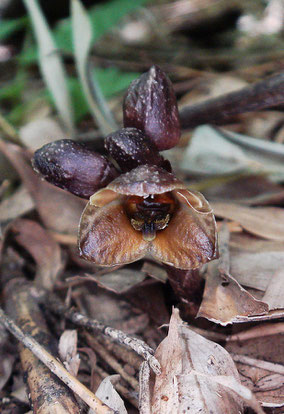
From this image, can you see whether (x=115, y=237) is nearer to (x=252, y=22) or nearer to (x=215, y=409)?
(x=215, y=409)

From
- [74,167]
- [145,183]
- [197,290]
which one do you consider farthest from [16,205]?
[145,183]

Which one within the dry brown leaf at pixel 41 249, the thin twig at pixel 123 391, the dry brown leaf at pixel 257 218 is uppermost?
the dry brown leaf at pixel 41 249

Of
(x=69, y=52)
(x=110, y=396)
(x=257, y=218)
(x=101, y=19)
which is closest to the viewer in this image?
(x=110, y=396)

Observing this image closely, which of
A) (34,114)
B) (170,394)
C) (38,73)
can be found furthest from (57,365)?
(38,73)

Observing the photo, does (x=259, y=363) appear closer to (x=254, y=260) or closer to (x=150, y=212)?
(x=254, y=260)

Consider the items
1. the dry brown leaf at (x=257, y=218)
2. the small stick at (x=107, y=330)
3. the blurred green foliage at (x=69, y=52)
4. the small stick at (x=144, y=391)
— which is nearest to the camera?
the small stick at (x=144, y=391)

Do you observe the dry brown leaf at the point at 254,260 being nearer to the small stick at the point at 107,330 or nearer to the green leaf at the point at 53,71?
the small stick at the point at 107,330

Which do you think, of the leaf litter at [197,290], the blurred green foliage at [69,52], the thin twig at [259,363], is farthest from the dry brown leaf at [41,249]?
the blurred green foliage at [69,52]
